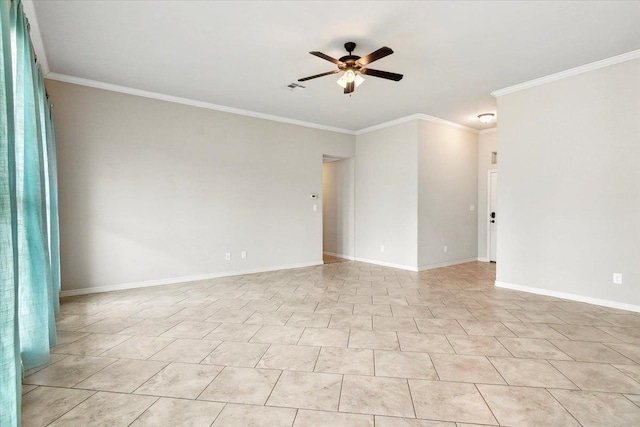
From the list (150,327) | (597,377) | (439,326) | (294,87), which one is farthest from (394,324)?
(294,87)

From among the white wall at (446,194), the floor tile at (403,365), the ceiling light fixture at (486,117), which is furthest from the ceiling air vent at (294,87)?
the floor tile at (403,365)

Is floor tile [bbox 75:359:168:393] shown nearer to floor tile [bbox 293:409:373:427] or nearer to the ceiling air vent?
floor tile [bbox 293:409:373:427]

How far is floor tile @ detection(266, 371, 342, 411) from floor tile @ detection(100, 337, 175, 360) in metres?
1.27

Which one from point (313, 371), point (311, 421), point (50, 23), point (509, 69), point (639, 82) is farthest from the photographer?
point (509, 69)

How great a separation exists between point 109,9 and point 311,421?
12.3 ft

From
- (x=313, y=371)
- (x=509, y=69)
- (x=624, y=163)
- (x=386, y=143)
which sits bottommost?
(x=313, y=371)

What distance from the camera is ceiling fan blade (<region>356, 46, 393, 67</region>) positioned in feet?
9.74

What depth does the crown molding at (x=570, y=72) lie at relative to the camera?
365 cm

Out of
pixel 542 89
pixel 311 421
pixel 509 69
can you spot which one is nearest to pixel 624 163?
pixel 542 89

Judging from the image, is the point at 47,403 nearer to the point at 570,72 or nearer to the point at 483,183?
the point at 570,72

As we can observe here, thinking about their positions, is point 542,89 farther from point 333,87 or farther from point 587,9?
point 333,87

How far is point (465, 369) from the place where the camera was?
2393 mm

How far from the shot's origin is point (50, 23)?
10.1 feet

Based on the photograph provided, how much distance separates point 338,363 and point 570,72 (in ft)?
15.3
